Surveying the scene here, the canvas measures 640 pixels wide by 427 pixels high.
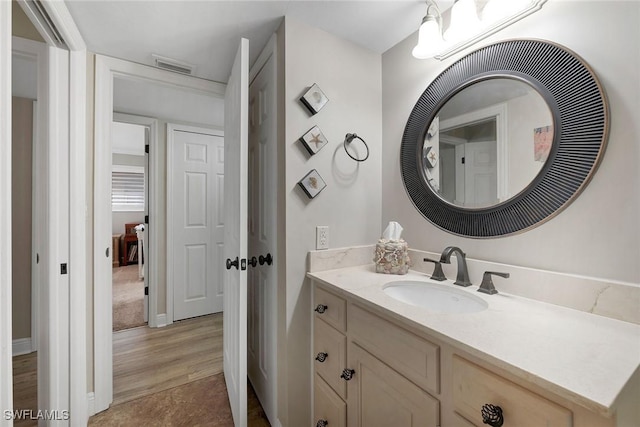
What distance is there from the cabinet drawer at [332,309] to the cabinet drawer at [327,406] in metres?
0.31

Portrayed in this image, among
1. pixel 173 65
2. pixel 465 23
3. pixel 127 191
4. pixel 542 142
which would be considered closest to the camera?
pixel 542 142

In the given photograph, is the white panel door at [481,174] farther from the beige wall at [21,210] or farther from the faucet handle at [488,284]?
the beige wall at [21,210]

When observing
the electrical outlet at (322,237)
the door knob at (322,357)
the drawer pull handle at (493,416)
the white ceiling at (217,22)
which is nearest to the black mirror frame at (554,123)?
the white ceiling at (217,22)

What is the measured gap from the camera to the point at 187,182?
279 cm

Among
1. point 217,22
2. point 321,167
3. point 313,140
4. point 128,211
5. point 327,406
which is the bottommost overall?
point 327,406

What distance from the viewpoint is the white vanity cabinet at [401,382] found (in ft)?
1.86

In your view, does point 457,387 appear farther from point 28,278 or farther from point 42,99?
point 28,278

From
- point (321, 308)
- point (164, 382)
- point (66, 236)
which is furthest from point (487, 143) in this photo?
point (164, 382)

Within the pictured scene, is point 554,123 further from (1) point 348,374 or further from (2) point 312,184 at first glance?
(1) point 348,374

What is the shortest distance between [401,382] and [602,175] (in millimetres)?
949

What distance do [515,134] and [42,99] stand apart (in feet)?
7.48

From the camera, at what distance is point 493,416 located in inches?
23.3

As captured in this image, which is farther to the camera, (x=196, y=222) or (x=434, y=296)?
(x=196, y=222)

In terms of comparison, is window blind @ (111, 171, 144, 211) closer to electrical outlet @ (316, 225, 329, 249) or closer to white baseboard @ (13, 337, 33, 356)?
white baseboard @ (13, 337, 33, 356)
